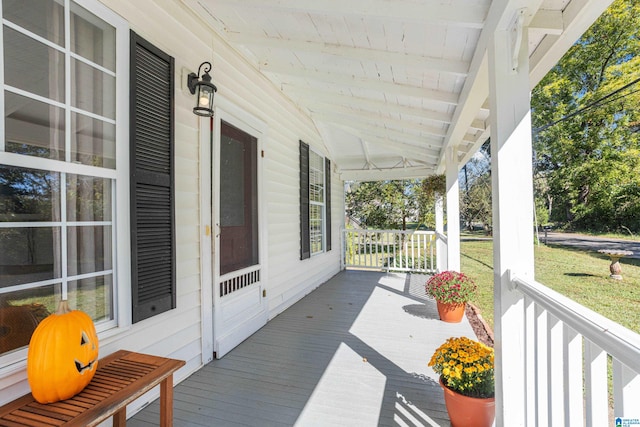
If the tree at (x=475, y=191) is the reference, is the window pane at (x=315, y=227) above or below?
below

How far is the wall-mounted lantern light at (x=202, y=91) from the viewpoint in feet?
7.99

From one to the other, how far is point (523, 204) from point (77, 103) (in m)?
2.46

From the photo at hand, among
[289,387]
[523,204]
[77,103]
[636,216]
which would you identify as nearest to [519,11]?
[523,204]

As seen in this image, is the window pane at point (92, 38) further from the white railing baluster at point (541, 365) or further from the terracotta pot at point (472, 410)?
the terracotta pot at point (472, 410)

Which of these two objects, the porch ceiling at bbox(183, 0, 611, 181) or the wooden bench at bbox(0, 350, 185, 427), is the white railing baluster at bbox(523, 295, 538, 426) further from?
the wooden bench at bbox(0, 350, 185, 427)

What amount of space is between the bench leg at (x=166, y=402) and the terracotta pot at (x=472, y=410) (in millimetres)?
1606

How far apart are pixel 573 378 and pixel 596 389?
17cm

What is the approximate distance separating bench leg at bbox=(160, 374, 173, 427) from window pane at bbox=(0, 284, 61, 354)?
66cm

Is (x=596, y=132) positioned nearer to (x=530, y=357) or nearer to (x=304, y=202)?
(x=530, y=357)

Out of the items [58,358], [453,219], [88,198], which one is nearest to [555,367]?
[58,358]

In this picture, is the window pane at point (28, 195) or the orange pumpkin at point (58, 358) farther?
the window pane at point (28, 195)

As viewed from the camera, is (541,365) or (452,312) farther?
(452,312)

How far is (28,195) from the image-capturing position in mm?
1456

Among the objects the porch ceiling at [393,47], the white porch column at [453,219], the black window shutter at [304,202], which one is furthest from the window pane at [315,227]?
the white porch column at [453,219]
